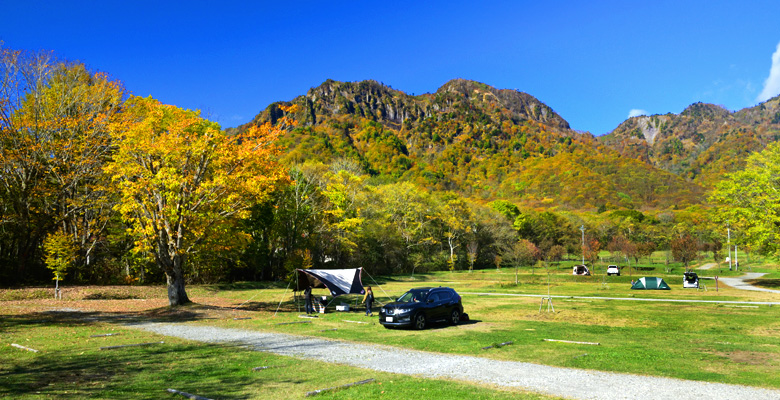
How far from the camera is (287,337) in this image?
15508 millimetres

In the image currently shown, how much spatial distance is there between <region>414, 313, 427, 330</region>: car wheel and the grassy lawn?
890 mm

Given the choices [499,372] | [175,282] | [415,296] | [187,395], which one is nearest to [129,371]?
[187,395]

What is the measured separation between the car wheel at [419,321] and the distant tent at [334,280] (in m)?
7.87

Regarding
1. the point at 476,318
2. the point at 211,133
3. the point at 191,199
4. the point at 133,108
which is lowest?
the point at 476,318

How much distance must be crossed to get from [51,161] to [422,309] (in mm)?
27289

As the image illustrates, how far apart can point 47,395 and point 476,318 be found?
16.6 m

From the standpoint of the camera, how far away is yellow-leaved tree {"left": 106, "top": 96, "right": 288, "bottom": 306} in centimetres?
2211

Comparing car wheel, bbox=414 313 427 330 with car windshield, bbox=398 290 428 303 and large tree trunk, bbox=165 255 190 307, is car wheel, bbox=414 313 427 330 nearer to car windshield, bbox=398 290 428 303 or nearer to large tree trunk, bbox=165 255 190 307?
car windshield, bbox=398 290 428 303

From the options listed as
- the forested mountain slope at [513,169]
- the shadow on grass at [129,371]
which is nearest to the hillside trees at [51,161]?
the shadow on grass at [129,371]

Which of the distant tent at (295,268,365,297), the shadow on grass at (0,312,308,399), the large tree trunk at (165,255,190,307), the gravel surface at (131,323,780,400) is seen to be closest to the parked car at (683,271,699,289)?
the distant tent at (295,268,365,297)

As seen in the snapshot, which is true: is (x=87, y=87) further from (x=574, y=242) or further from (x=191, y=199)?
(x=574, y=242)

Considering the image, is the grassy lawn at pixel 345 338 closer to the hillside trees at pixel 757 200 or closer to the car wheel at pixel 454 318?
the car wheel at pixel 454 318

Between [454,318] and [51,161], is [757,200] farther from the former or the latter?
[51,161]

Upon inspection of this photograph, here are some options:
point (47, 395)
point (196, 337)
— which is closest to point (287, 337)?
point (196, 337)
